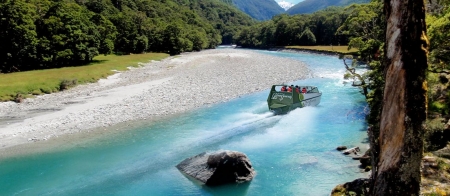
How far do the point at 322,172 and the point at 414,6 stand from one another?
47.5ft

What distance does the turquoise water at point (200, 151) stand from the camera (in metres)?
18.0

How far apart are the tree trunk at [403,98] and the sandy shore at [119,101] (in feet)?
84.6

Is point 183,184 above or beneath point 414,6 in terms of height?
beneath

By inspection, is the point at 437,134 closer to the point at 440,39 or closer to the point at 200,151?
the point at 440,39

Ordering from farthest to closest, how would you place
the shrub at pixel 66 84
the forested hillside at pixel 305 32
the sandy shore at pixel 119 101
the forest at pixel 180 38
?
the forested hillside at pixel 305 32, the shrub at pixel 66 84, the sandy shore at pixel 119 101, the forest at pixel 180 38

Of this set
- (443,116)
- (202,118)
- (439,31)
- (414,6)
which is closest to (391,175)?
(414,6)

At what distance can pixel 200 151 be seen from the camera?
75.8 feet

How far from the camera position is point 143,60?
8650 centimetres

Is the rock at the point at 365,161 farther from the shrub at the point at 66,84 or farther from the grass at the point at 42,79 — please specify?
the shrub at the point at 66,84

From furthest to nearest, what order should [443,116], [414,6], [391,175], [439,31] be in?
[443,116] → [439,31] → [391,175] → [414,6]

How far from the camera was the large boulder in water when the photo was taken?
18359mm

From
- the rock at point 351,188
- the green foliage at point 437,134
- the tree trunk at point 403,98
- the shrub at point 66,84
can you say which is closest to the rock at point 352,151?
the green foliage at point 437,134

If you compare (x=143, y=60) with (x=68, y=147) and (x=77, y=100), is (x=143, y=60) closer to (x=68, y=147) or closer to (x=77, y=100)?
(x=77, y=100)

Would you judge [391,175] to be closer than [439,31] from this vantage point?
Yes
